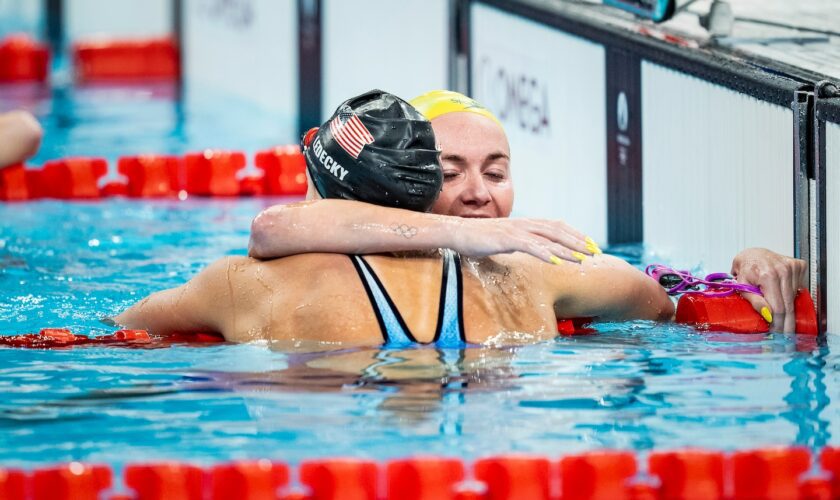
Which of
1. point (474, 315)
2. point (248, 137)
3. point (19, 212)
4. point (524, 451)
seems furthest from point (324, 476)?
point (248, 137)

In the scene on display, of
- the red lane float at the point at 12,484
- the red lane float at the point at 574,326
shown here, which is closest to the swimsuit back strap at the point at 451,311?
the red lane float at the point at 574,326

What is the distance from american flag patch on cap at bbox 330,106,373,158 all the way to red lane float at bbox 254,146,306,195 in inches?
174

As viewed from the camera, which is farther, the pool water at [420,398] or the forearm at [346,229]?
the forearm at [346,229]

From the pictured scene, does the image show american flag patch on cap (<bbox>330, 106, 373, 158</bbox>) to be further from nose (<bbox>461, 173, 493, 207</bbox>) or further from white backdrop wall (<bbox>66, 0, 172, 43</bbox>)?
white backdrop wall (<bbox>66, 0, 172, 43</bbox>)

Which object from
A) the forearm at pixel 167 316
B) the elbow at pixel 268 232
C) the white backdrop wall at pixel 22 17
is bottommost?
the forearm at pixel 167 316

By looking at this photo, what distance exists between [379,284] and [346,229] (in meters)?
0.16

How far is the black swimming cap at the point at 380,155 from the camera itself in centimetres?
360

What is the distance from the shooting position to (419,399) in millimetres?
3254

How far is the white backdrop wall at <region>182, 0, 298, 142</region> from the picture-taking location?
35.6 ft

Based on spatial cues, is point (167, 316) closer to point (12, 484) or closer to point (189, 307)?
point (189, 307)

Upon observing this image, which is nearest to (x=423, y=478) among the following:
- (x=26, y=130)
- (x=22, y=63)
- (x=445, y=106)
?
(x=445, y=106)

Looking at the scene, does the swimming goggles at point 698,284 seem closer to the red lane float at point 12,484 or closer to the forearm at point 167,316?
the forearm at point 167,316

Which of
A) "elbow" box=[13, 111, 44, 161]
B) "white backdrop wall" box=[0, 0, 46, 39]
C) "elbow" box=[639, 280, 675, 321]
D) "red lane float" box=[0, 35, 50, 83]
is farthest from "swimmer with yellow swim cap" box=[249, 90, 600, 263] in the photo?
"white backdrop wall" box=[0, 0, 46, 39]

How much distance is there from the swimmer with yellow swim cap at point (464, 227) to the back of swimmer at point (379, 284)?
1.8 inches
